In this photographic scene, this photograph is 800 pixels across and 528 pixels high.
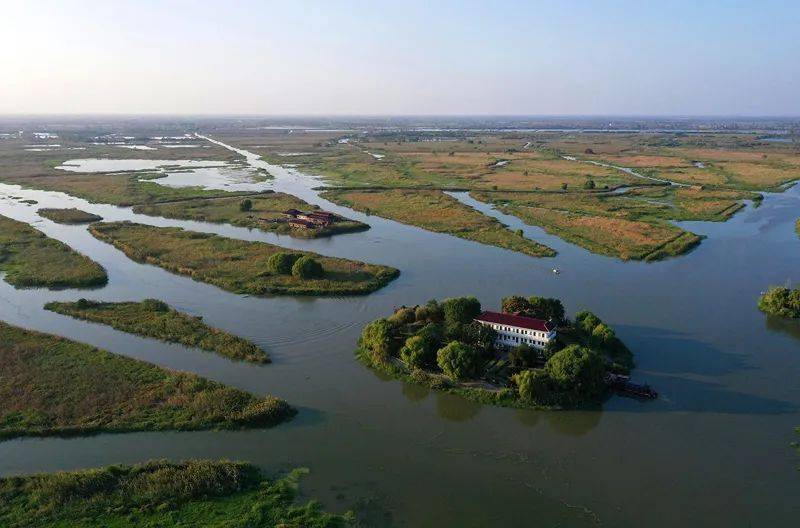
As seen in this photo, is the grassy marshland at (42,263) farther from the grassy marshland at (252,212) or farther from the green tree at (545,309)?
the green tree at (545,309)

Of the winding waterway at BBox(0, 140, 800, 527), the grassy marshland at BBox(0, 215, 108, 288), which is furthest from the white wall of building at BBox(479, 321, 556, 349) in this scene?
the grassy marshland at BBox(0, 215, 108, 288)

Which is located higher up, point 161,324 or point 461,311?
point 461,311

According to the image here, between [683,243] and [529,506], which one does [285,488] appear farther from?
[683,243]

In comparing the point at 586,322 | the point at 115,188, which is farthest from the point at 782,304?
the point at 115,188

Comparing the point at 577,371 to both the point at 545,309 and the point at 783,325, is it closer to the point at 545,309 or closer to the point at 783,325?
the point at 545,309

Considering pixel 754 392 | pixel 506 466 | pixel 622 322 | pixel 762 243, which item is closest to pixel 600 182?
pixel 762 243

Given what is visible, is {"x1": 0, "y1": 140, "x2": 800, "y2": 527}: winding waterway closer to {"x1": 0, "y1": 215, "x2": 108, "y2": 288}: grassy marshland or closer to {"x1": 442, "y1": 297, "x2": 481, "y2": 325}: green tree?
{"x1": 0, "y1": 215, "x2": 108, "y2": 288}: grassy marshland
